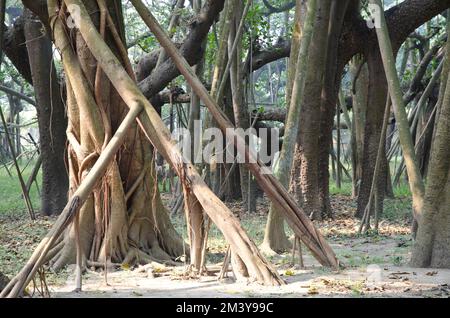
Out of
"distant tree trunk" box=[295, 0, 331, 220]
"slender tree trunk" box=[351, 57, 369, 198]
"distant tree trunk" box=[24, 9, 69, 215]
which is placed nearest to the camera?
"distant tree trunk" box=[295, 0, 331, 220]

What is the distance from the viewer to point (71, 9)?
623 cm

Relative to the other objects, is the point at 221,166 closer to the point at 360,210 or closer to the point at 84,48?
the point at 360,210

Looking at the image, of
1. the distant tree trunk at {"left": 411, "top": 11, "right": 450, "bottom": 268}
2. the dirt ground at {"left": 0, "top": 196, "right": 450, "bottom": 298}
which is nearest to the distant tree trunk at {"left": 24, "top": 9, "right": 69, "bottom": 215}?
the dirt ground at {"left": 0, "top": 196, "right": 450, "bottom": 298}

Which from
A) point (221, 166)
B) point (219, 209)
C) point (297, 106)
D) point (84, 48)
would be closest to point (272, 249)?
point (297, 106)

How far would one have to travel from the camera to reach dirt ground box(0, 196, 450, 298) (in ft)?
16.3

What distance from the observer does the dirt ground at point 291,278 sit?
497cm

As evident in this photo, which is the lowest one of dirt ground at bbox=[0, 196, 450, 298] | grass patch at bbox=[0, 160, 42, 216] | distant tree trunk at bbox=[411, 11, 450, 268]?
grass patch at bbox=[0, 160, 42, 216]

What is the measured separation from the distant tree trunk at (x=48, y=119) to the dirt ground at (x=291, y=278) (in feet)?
10.6

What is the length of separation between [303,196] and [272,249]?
3010mm

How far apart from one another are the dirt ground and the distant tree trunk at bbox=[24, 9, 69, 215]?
10.6 feet

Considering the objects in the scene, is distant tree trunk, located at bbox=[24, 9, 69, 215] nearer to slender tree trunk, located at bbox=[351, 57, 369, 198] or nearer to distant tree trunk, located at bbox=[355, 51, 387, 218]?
distant tree trunk, located at bbox=[355, 51, 387, 218]

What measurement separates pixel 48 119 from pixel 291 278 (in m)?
6.65

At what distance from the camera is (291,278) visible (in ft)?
18.3

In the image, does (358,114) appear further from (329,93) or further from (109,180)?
(109,180)
